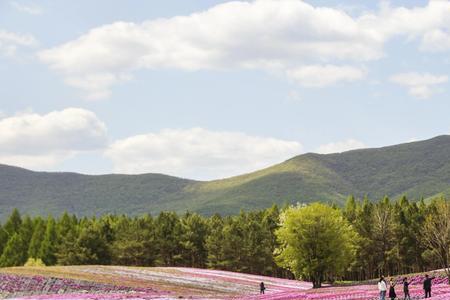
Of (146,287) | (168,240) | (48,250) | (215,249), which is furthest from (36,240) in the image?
(146,287)

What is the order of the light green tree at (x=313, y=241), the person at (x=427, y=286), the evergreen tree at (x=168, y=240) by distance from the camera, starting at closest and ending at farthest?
1. the person at (x=427, y=286)
2. the light green tree at (x=313, y=241)
3. the evergreen tree at (x=168, y=240)

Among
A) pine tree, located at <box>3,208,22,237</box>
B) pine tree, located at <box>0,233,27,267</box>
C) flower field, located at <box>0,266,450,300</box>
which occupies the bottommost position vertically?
flower field, located at <box>0,266,450,300</box>

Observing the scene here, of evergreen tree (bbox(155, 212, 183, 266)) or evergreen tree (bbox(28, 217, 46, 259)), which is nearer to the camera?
evergreen tree (bbox(155, 212, 183, 266))

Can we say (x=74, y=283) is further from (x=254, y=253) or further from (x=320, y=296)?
(x=254, y=253)

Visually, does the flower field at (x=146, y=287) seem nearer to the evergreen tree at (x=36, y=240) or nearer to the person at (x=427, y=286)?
the person at (x=427, y=286)

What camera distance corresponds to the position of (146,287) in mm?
67250

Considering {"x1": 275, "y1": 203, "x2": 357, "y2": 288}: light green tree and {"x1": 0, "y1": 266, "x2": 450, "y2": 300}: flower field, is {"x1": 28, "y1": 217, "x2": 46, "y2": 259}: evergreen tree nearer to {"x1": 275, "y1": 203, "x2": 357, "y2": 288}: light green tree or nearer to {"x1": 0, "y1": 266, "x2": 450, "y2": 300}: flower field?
{"x1": 0, "y1": 266, "x2": 450, "y2": 300}: flower field

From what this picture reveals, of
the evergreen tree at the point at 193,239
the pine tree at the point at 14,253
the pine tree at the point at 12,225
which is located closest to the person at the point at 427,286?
the evergreen tree at the point at 193,239

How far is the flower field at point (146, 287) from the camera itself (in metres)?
58.6

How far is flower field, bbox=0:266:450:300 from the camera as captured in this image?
58.6 metres

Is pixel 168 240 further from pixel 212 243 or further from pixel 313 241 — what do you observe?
pixel 313 241

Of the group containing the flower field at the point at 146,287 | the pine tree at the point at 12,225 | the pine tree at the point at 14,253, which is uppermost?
the pine tree at the point at 12,225

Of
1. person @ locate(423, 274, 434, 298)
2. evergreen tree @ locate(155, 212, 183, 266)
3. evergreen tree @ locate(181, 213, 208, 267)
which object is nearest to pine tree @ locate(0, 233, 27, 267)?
evergreen tree @ locate(155, 212, 183, 266)

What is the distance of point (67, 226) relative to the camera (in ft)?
467
